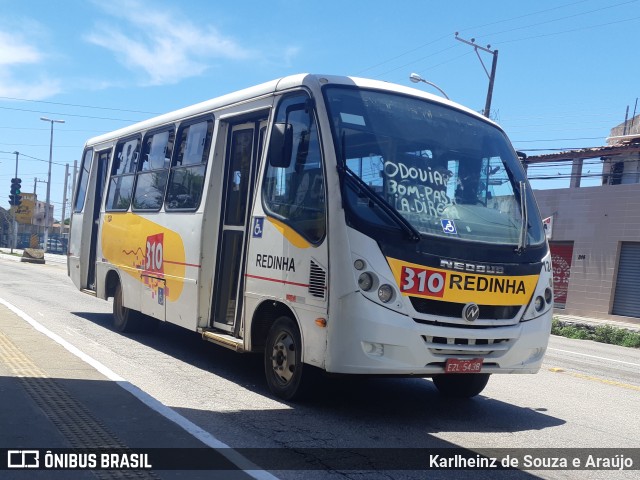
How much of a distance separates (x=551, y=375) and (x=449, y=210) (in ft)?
15.9

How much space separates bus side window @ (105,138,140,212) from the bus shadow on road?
11.3ft

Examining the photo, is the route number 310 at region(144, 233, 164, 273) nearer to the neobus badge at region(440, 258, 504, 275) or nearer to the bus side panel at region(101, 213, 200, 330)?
the bus side panel at region(101, 213, 200, 330)

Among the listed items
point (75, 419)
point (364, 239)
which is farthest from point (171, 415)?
point (364, 239)

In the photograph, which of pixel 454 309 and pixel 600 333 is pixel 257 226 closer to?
pixel 454 309

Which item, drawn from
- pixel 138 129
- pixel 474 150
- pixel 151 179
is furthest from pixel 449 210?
pixel 138 129

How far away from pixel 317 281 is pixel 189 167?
358cm

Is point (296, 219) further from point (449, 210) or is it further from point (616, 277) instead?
point (616, 277)

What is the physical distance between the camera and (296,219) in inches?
284

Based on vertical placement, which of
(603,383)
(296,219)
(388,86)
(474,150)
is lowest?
(603,383)

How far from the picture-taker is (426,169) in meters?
7.04

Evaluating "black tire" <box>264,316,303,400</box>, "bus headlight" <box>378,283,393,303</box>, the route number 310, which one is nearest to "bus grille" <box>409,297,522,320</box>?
"bus headlight" <box>378,283,393,303</box>

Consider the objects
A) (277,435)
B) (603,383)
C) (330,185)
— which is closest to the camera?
(277,435)

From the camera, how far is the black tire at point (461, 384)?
797cm

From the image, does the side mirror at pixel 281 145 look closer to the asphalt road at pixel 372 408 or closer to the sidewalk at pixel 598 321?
the asphalt road at pixel 372 408
